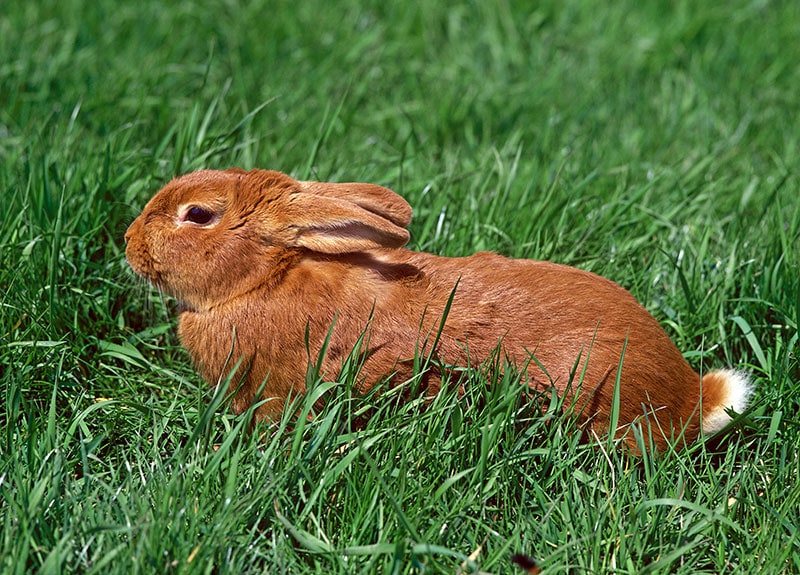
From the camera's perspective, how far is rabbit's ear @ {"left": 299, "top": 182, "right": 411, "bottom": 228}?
3174mm

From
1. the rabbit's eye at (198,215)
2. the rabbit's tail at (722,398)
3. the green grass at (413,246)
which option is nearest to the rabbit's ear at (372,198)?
the rabbit's eye at (198,215)

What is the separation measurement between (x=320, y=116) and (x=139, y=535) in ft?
9.09

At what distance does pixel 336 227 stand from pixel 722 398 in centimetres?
128

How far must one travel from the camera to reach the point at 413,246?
3748 millimetres

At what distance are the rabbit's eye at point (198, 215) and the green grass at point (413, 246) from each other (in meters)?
0.38

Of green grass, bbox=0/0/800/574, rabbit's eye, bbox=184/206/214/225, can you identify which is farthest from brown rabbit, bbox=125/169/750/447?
green grass, bbox=0/0/800/574

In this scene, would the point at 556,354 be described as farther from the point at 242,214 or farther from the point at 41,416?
the point at 41,416

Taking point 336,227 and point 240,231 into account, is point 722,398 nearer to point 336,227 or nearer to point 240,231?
point 336,227

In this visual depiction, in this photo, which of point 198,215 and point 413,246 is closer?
point 198,215

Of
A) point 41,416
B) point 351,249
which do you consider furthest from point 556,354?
point 41,416

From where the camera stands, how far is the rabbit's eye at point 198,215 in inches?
126

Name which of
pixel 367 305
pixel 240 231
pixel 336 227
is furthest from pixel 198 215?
pixel 367 305

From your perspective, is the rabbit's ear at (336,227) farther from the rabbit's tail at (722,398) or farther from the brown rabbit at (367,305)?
the rabbit's tail at (722,398)

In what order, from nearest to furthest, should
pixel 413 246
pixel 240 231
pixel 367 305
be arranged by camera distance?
pixel 367 305, pixel 240 231, pixel 413 246
